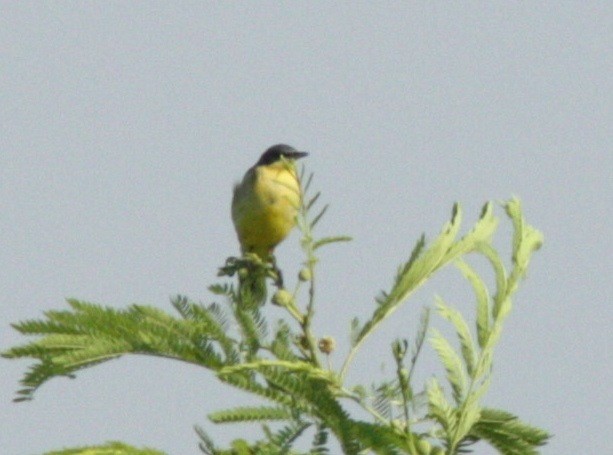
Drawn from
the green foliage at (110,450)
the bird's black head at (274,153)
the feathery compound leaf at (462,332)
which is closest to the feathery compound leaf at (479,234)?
the feathery compound leaf at (462,332)

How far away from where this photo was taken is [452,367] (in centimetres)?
358

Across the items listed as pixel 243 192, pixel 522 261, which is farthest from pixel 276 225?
pixel 522 261

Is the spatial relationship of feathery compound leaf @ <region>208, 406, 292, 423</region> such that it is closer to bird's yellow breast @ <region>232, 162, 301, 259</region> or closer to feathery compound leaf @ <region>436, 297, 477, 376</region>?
feathery compound leaf @ <region>436, 297, 477, 376</region>

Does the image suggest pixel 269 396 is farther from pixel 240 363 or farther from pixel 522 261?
Answer: pixel 522 261

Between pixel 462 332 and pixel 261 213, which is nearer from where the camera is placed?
pixel 462 332

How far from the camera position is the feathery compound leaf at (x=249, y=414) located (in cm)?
345

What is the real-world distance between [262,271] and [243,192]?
16.6 feet

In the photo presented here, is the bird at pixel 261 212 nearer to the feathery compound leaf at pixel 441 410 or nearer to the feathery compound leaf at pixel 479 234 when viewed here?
the feathery compound leaf at pixel 479 234

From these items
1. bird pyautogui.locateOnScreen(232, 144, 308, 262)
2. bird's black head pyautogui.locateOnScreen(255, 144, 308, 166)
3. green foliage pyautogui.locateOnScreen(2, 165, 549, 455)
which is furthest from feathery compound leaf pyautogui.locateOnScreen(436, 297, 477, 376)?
bird's black head pyautogui.locateOnScreen(255, 144, 308, 166)

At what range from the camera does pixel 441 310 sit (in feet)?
12.2

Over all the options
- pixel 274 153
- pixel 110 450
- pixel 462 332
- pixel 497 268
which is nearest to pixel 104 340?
pixel 110 450

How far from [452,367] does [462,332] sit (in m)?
0.16

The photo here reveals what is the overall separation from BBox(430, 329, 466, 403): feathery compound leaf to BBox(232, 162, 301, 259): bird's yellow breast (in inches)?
205

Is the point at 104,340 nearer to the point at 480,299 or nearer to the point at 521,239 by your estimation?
the point at 480,299
